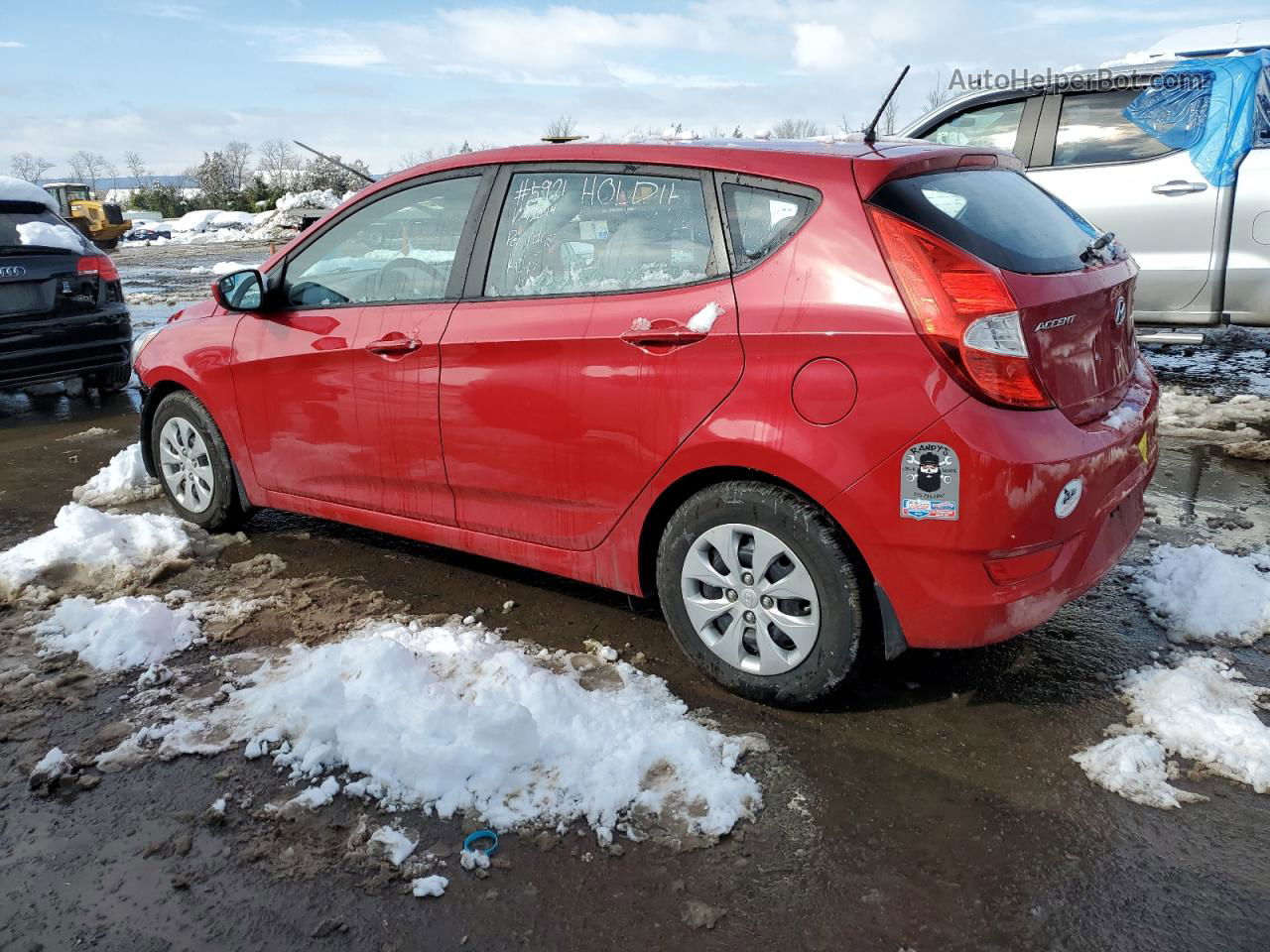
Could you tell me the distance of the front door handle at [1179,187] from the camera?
21.0 feet

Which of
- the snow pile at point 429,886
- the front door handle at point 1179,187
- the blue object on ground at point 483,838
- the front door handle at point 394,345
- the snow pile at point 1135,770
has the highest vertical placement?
the front door handle at point 1179,187

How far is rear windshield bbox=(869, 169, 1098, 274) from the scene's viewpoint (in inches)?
111

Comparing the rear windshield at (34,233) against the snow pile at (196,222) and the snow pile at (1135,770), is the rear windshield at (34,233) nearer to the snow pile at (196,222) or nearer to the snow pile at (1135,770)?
the snow pile at (1135,770)

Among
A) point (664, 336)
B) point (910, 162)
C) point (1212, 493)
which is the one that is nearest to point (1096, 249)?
point (910, 162)

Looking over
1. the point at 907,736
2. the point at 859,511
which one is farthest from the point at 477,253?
the point at 907,736

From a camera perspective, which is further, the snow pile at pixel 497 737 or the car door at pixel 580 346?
the car door at pixel 580 346

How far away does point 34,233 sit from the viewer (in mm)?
7391

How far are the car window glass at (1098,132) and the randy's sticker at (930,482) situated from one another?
5.18 meters

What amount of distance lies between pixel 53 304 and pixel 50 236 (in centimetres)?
53

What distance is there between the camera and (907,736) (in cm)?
301

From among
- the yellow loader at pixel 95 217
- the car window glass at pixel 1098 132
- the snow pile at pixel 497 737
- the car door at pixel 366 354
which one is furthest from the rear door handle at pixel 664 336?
the yellow loader at pixel 95 217

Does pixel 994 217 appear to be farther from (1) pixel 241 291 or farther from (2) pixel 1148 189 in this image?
(2) pixel 1148 189

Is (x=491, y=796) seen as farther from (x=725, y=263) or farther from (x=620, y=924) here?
(x=725, y=263)

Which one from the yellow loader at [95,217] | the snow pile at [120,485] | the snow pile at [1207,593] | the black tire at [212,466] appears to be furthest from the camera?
the yellow loader at [95,217]
